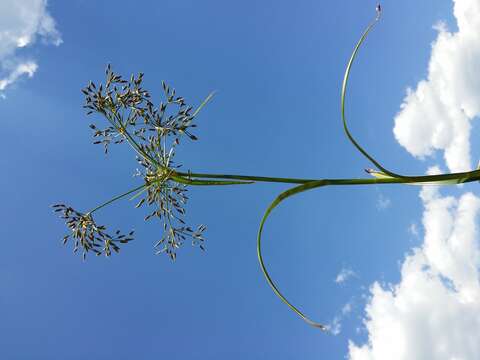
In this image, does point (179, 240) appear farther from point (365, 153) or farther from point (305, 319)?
point (365, 153)

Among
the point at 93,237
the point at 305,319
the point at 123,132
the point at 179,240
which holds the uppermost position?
the point at 123,132

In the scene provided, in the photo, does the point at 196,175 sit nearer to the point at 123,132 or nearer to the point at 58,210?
the point at 123,132

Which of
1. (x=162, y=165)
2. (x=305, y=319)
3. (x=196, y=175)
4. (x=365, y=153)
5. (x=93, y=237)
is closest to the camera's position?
(x=365, y=153)

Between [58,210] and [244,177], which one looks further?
[58,210]

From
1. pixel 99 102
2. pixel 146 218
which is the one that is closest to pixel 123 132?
pixel 99 102

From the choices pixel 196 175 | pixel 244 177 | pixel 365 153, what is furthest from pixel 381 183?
pixel 196 175

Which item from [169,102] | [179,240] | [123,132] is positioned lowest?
[179,240]

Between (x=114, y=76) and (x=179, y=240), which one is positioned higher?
(x=114, y=76)

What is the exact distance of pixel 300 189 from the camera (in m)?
3.12

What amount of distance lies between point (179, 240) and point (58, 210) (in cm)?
111

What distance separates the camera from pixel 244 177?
3.23 metres

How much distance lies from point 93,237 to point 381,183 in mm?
2601

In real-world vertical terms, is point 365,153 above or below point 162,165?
below

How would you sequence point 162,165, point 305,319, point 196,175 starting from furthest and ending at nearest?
point 162,165 < point 196,175 < point 305,319
